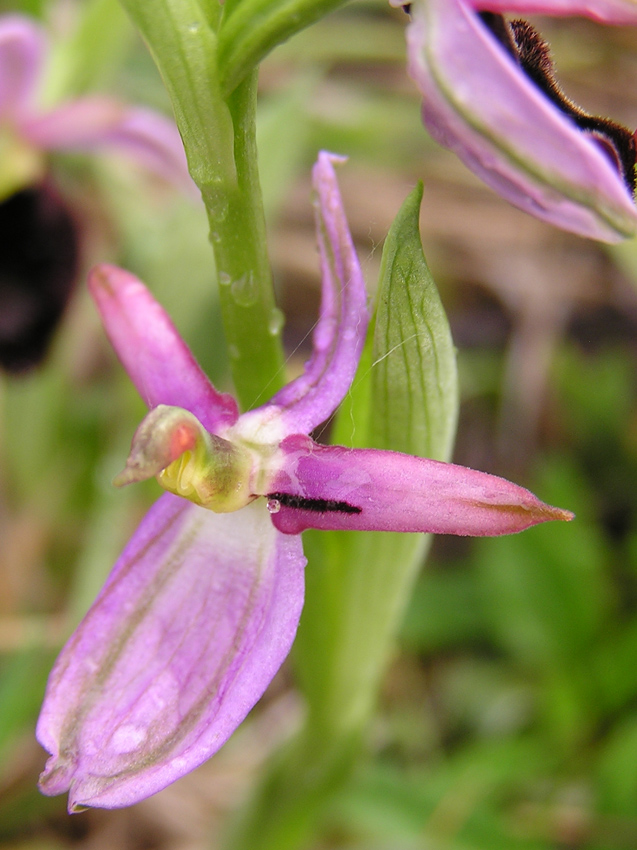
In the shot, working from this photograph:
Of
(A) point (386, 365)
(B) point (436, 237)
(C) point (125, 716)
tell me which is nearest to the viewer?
(C) point (125, 716)

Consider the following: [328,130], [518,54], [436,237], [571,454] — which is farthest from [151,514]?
[436,237]

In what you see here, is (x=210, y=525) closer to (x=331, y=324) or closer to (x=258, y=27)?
(x=331, y=324)

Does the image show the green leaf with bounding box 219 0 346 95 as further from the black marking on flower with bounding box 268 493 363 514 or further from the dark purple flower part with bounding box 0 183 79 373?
the dark purple flower part with bounding box 0 183 79 373

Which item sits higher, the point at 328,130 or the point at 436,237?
the point at 328,130

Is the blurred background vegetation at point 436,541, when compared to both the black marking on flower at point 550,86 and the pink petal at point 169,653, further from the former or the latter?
the black marking on flower at point 550,86

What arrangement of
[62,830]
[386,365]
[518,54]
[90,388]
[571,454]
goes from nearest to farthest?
[518,54] < [386,365] < [62,830] < [571,454] < [90,388]

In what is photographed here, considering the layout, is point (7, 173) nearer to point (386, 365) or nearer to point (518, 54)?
point (386, 365)

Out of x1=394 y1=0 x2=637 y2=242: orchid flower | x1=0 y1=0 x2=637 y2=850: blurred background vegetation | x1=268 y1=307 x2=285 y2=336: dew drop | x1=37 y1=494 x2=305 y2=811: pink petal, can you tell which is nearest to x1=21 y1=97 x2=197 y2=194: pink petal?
x1=0 y1=0 x2=637 y2=850: blurred background vegetation

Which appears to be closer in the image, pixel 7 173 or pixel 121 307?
pixel 121 307
